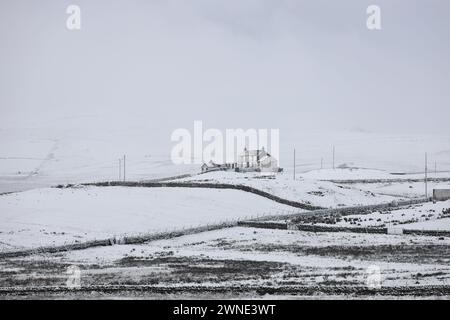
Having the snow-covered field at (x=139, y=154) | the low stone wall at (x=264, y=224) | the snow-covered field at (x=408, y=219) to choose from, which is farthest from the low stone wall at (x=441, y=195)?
the snow-covered field at (x=139, y=154)

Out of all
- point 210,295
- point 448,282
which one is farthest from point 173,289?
point 448,282

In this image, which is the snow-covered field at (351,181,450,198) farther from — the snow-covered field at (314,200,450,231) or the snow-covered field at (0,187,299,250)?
the snow-covered field at (0,187,299,250)

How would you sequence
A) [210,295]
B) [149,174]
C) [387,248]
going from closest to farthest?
[210,295]
[387,248]
[149,174]

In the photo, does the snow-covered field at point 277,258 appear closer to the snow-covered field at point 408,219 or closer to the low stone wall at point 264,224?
the low stone wall at point 264,224

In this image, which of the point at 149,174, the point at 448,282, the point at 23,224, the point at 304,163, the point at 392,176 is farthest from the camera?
the point at 304,163

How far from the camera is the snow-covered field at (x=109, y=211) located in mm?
44625

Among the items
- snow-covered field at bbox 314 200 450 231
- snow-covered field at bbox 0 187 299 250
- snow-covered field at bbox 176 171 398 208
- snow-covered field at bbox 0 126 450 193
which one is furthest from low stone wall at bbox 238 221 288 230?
snow-covered field at bbox 0 126 450 193

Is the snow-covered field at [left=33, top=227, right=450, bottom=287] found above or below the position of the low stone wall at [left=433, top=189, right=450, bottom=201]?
below

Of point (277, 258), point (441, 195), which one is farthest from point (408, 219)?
point (277, 258)

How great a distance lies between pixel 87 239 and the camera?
43.4 metres

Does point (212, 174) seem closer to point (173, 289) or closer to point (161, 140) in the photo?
point (173, 289)

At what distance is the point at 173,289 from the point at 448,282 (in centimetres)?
932

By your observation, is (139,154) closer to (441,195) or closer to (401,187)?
(401,187)

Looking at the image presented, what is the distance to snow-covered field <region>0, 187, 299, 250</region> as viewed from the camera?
146 ft
